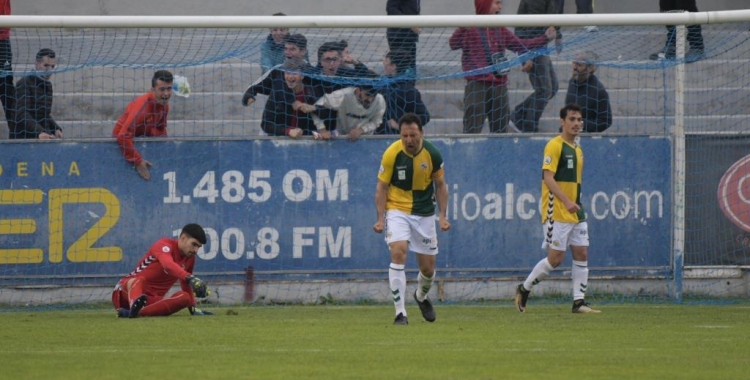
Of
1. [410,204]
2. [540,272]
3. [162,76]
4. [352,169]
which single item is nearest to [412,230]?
[410,204]

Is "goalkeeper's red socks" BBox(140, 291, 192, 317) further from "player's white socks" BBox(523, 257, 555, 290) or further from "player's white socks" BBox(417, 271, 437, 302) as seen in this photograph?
"player's white socks" BBox(523, 257, 555, 290)

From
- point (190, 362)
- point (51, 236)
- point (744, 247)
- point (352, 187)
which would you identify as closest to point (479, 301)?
point (352, 187)

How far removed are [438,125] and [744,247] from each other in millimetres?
4164

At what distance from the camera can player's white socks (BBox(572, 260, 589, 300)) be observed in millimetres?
14086

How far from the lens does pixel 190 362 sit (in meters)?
9.18

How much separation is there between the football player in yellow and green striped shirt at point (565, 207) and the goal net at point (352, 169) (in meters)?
1.94

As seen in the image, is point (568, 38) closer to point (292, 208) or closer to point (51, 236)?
point (292, 208)

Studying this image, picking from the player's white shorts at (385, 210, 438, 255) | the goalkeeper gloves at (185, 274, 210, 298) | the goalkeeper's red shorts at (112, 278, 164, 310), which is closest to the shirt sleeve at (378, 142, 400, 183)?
the player's white shorts at (385, 210, 438, 255)

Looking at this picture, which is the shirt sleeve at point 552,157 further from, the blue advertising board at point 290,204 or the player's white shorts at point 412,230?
the blue advertising board at point 290,204

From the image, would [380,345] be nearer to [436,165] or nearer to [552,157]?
[436,165]

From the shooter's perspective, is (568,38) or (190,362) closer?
(190,362)

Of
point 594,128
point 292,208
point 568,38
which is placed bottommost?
point 292,208

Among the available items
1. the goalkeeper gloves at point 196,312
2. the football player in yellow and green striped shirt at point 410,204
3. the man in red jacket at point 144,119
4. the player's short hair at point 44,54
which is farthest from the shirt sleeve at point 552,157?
the player's short hair at point 44,54

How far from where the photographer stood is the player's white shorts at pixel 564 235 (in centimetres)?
1397
